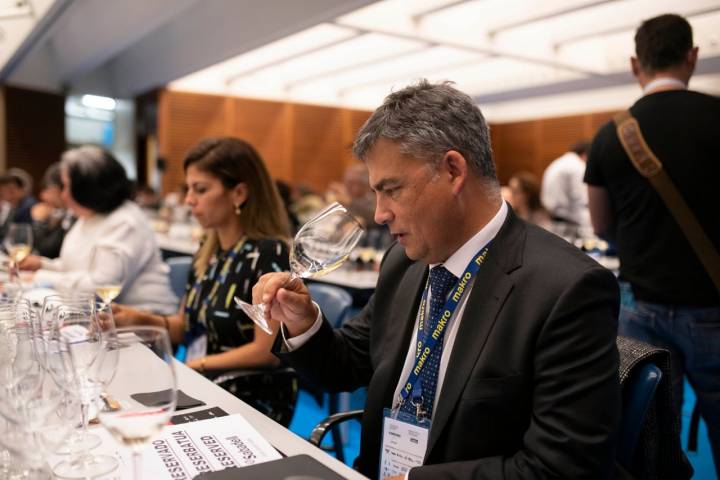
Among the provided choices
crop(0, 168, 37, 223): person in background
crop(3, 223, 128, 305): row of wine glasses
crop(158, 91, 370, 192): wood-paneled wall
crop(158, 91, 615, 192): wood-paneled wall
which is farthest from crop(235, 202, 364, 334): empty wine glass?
crop(158, 91, 370, 192): wood-paneled wall

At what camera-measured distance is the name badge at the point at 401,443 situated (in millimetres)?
1404

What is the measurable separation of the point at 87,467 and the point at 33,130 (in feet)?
38.2

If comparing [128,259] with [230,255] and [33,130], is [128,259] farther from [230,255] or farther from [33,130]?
[33,130]

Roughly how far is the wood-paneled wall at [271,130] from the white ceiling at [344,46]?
245 millimetres

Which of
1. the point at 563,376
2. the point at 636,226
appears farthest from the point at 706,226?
the point at 563,376

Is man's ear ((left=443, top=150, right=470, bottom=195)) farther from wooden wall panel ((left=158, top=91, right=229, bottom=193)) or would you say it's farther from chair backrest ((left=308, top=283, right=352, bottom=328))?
wooden wall panel ((left=158, top=91, right=229, bottom=193))

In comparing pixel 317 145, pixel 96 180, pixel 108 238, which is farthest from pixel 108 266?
pixel 317 145

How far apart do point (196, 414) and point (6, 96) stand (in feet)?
37.6

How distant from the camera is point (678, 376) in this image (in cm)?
235

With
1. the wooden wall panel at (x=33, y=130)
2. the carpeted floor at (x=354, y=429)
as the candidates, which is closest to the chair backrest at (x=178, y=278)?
the carpeted floor at (x=354, y=429)

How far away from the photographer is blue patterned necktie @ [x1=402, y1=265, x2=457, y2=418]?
4.64ft

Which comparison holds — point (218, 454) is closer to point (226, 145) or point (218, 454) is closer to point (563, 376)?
point (563, 376)

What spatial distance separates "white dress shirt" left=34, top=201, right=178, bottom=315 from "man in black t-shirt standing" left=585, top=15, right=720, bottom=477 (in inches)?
83.7

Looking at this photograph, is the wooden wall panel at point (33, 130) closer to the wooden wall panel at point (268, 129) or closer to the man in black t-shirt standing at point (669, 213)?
the wooden wall panel at point (268, 129)
